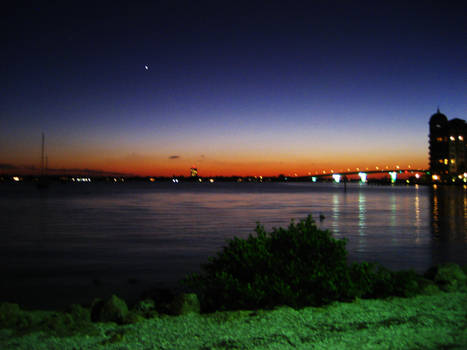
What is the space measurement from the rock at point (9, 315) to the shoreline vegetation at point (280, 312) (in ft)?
0.05

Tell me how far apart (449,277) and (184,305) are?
19.8ft

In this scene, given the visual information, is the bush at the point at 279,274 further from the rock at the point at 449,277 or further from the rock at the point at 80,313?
the rock at the point at 449,277

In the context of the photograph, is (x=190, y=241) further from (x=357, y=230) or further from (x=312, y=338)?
(x=312, y=338)

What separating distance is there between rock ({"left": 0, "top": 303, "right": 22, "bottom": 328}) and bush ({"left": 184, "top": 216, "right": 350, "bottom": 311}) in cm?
314

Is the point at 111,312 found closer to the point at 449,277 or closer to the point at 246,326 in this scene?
the point at 246,326

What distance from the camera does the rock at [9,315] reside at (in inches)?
308

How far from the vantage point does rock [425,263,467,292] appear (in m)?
9.71

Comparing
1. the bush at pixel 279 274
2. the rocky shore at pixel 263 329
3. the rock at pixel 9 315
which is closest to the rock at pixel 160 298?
the rocky shore at pixel 263 329

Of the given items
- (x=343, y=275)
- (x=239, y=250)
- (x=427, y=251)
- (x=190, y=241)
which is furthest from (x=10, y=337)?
(x=427, y=251)

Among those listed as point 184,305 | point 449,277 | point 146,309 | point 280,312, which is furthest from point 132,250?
point 449,277

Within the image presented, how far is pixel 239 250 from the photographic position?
874 centimetres

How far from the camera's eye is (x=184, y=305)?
8.19m

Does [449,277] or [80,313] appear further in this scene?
[449,277]

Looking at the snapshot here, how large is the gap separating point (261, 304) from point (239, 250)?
1.12 m
